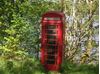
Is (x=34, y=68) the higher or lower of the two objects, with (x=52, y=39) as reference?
lower

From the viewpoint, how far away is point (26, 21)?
34.2 ft

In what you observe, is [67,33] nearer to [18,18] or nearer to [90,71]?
[18,18]

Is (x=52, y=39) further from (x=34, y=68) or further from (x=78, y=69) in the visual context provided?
(x=78, y=69)

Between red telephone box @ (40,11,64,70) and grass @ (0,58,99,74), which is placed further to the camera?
red telephone box @ (40,11,64,70)

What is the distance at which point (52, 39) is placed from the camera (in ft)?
26.1

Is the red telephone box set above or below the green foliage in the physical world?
above

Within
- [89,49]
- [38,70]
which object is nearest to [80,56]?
[89,49]

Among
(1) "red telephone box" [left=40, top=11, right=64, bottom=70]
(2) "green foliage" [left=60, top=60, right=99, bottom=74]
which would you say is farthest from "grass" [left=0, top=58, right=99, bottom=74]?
(1) "red telephone box" [left=40, top=11, right=64, bottom=70]

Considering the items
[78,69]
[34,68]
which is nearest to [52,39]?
[34,68]

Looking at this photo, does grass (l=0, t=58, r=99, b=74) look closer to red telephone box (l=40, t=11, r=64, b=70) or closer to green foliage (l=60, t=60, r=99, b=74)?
green foliage (l=60, t=60, r=99, b=74)

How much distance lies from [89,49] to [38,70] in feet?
12.6

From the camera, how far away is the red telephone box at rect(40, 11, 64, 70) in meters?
7.76

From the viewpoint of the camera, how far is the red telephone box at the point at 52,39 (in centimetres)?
776

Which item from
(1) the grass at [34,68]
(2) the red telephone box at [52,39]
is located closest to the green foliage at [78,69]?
(1) the grass at [34,68]
